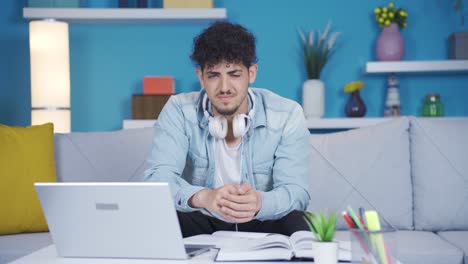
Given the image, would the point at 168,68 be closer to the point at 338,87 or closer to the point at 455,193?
the point at 338,87

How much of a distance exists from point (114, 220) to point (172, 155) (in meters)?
0.79

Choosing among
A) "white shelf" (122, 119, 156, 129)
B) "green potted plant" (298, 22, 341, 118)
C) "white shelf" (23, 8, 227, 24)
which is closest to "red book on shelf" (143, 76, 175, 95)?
"white shelf" (122, 119, 156, 129)

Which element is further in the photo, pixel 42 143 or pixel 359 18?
pixel 359 18

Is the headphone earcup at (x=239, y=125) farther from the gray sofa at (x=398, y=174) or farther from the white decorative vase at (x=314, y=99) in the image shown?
the white decorative vase at (x=314, y=99)

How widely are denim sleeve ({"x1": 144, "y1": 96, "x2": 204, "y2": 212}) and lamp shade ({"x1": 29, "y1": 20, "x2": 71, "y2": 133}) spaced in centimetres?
137

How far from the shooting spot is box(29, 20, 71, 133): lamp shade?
3359mm

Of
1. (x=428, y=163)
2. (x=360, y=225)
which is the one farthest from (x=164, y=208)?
(x=428, y=163)

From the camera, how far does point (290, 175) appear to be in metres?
2.03

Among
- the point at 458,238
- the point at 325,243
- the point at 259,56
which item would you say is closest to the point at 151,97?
the point at 259,56

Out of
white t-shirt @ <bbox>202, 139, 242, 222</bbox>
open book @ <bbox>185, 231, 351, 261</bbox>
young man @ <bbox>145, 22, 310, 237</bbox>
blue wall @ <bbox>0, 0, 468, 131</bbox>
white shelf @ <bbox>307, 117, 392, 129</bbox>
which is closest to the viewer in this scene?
open book @ <bbox>185, 231, 351, 261</bbox>

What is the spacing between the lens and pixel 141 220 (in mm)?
1247

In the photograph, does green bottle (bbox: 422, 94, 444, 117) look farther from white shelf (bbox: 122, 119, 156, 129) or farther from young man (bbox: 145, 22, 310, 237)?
young man (bbox: 145, 22, 310, 237)

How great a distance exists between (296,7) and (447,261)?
203cm

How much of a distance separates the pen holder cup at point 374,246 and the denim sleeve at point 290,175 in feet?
2.63
